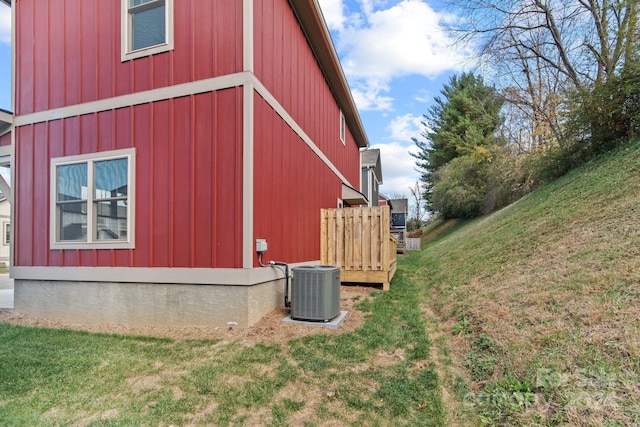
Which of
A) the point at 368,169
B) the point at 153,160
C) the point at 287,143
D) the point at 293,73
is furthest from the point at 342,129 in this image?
the point at 368,169

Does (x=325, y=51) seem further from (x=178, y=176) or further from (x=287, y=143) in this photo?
(x=178, y=176)

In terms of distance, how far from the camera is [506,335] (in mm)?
3365

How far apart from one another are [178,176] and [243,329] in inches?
92.0

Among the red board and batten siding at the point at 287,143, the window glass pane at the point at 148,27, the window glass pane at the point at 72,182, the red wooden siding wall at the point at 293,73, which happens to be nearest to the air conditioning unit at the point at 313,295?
the red board and batten siding at the point at 287,143

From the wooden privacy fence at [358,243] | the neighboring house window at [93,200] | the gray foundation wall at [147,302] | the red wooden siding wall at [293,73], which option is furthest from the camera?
the wooden privacy fence at [358,243]

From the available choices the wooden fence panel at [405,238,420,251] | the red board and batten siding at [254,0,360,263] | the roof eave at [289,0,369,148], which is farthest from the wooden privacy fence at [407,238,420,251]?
the red board and batten siding at [254,0,360,263]

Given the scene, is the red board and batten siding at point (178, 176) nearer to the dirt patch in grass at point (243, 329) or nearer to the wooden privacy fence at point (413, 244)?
the dirt patch in grass at point (243, 329)

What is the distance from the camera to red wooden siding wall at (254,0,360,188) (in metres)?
5.32

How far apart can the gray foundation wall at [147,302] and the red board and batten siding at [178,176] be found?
36cm

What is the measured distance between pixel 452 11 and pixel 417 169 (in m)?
24.8

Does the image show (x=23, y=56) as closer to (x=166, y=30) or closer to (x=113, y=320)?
(x=166, y=30)

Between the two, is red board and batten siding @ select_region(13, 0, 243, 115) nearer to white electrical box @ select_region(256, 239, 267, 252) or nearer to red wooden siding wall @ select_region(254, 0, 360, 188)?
red wooden siding wall @ select_region(254, 0, 360, 188)

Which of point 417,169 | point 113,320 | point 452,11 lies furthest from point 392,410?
point 417,169

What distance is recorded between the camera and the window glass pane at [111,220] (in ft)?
17.0
